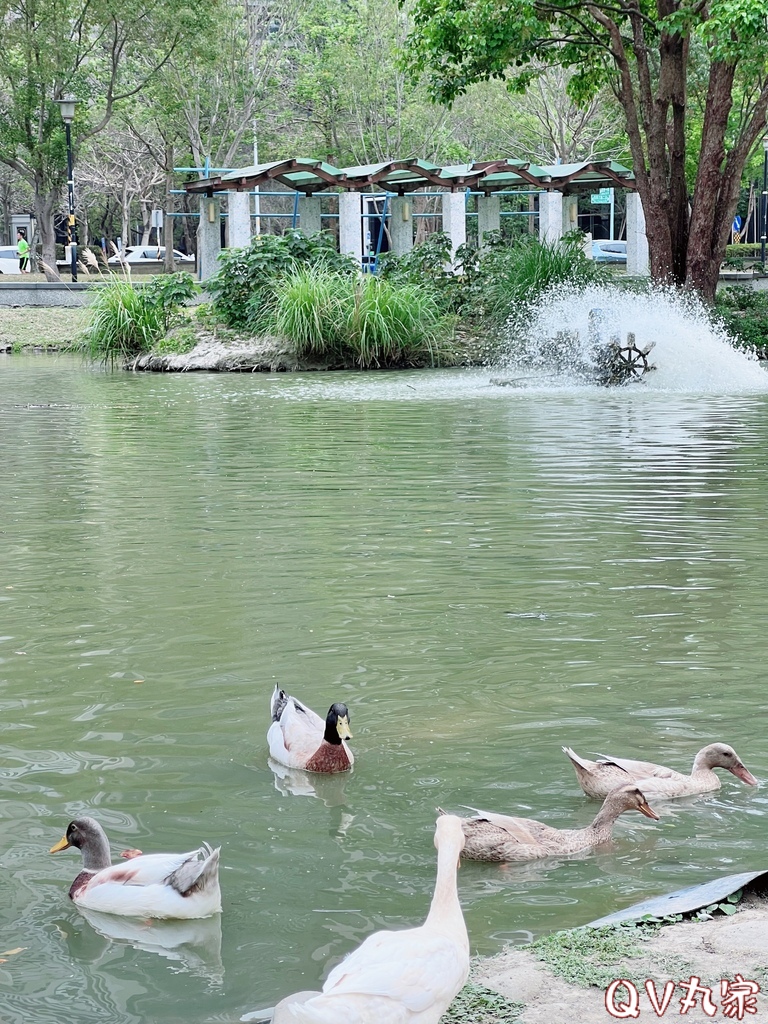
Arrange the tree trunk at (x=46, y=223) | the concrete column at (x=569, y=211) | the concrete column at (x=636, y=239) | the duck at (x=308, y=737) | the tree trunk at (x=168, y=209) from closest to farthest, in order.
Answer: the duck at (x=308, y=737)
the concrete column at (x=569, y=211)
the concrete column at (x=636, y=239)
the tree trunk at (x=46, y=223)
the tree trunk at (x=168, y=209)

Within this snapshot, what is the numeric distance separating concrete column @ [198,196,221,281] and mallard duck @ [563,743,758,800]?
29.6 metres

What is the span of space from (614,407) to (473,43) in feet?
25.6

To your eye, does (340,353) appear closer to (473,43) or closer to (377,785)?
(473,43)

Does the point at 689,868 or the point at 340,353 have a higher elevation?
the point at 340,353

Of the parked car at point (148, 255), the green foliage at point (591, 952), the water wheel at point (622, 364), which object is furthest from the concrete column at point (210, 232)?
the green foliage at point (591, 952)

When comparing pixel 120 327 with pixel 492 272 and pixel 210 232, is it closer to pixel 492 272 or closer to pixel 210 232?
pixel 492 272

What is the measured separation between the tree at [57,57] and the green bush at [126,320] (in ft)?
49.4

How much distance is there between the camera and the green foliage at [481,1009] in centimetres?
355

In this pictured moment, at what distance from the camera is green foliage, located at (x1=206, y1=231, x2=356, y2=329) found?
2672 centimetres

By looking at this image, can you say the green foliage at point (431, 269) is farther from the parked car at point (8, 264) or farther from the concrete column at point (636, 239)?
the parked car at point (8, 264)

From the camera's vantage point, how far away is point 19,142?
138ft

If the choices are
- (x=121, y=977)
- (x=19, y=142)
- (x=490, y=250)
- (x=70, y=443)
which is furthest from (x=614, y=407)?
(x=19, y=142)

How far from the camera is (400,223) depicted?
3544 centimetres

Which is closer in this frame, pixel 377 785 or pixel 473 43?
pixel 377 785
